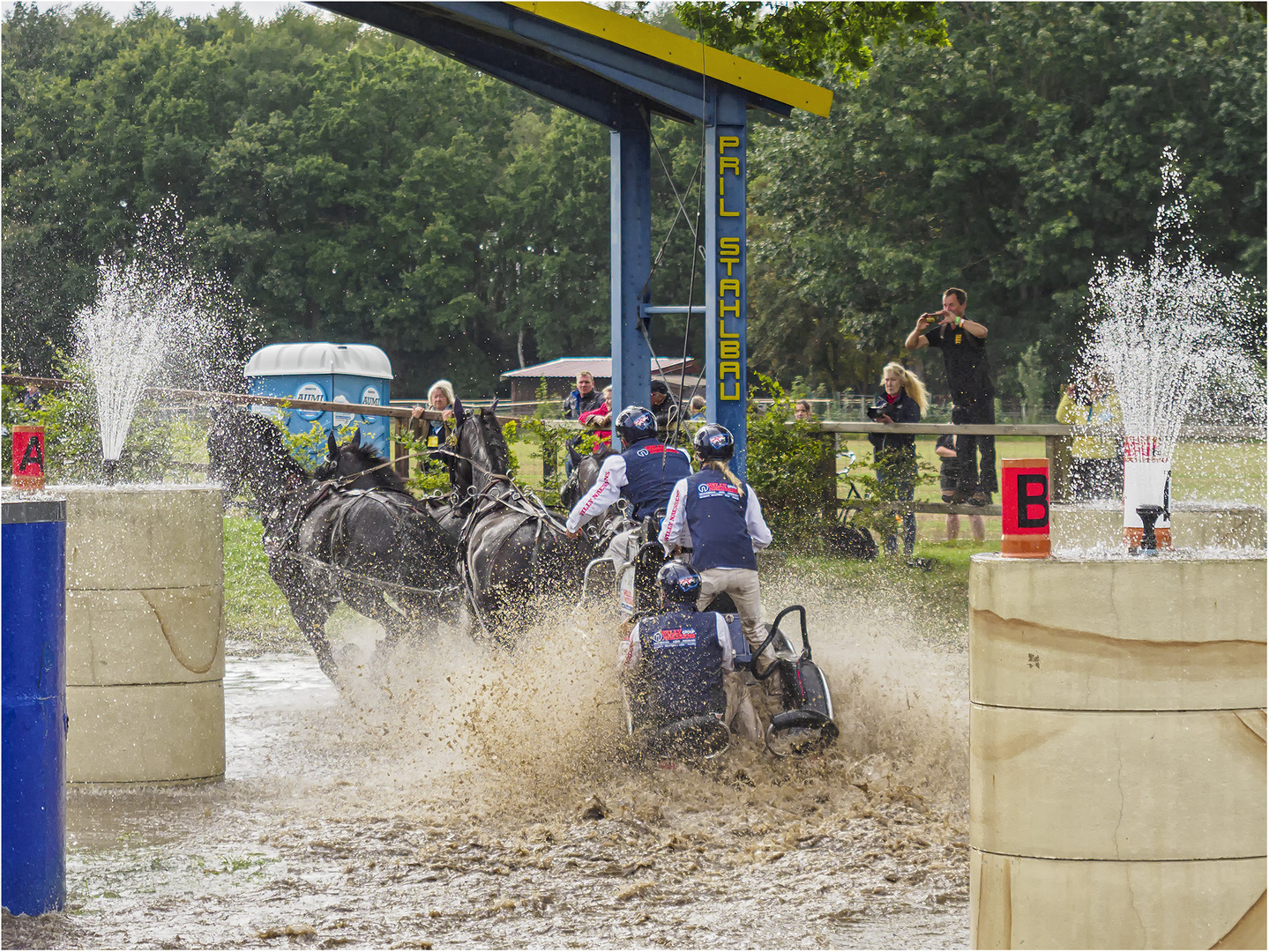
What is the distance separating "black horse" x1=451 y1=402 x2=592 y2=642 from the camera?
910 cm

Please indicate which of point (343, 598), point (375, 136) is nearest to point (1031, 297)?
point (375, 136)

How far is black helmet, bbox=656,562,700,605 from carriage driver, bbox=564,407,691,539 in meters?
1.34

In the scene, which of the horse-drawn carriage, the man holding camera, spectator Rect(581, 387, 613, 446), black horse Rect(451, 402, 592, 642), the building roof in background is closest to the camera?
the horse-drawn carriage

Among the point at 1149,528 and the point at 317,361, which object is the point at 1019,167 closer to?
the point at 317,361

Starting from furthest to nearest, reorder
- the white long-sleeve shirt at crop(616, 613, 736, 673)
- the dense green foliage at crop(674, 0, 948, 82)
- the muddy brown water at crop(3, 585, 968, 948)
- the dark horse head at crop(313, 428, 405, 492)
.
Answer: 1. the dense green foliage at crop(674, 0, 948, 82)
2. the dark horse head at crop(313, 428, 405, 492)
3. the white long-sleeve shirt at crop(616, 613, 736, 673)
4. the muddy brown water at crop(3, 585, 968, 948)

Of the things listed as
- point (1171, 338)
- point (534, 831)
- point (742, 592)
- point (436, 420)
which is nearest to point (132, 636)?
point (534, 831)

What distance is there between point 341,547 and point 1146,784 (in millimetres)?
7442

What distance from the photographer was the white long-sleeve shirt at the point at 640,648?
7012mm

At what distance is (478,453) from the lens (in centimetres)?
1042

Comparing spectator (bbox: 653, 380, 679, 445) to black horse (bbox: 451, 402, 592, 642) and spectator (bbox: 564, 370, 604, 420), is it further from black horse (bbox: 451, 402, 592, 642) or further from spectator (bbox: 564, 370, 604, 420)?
spectator (bbox: 564, 370, 604, 420)

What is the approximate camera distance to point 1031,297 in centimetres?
4169

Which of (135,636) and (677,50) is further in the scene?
(677,50)

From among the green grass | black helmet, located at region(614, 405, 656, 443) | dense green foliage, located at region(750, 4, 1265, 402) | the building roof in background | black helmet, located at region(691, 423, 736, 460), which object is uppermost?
dense green foliage, located at region(750, 4, 1265, 402)

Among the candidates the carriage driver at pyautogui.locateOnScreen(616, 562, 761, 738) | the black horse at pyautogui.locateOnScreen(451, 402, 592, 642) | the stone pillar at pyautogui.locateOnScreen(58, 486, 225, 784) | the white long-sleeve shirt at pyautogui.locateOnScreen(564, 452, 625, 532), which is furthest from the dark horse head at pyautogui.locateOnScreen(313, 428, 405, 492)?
the carriage driver at pyautogui.locateOnScreen(616, 562, 761, 738)
